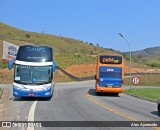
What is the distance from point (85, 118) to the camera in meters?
15.8

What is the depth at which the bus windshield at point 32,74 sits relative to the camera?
25500 millimetres

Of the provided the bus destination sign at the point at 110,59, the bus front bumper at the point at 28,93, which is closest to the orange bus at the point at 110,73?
the bus destination sign at the point at 110,59

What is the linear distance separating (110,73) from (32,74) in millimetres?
9720

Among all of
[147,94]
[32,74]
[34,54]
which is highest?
[34,54]

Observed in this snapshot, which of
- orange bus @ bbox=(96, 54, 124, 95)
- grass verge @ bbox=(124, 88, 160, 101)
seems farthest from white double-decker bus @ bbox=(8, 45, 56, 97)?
grass verge @ bbox=(124, 88, 160, 101)

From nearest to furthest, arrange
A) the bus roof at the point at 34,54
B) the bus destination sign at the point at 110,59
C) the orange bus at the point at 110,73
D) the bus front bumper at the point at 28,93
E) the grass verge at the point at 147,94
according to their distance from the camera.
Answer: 1. the bus front bumper at the point at 28,93
2. the bus roof at the point at 34,54
3. the grass verge at the point at 147,94
4. the orange bus at the point at 110,73
5. the bus destination sign at the point at 110,59

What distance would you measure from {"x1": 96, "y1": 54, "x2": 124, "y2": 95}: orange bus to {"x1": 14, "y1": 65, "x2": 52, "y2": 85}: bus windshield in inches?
324

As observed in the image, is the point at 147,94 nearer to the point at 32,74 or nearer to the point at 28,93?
the point at 32,74

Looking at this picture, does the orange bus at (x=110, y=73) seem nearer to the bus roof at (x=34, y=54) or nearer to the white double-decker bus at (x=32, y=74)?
the bus roof at (x=34, y=54)

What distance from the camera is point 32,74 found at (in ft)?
84.3

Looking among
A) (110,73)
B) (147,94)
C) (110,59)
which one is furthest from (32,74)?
Result: (147,94)

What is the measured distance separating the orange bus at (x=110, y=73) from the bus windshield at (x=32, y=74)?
824cm

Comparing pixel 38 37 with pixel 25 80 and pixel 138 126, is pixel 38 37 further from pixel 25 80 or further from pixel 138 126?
pixel 138 126

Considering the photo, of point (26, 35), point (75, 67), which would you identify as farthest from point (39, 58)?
point (26, 35)
